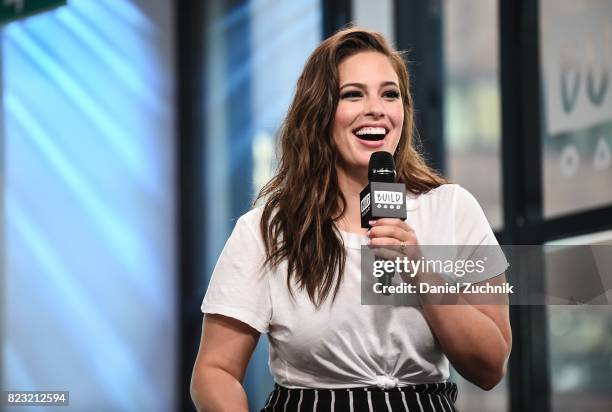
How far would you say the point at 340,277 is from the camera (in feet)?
4.81

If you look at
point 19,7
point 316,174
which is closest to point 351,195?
point 316,174

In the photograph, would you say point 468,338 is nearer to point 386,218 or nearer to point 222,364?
point 386,218

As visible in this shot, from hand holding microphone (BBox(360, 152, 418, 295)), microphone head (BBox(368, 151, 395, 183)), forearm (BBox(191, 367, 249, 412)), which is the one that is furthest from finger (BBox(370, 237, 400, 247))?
forearm (BBox(191, 367, 249, 412))

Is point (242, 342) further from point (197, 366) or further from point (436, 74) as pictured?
point (436, 74)

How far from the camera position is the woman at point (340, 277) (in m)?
1.43

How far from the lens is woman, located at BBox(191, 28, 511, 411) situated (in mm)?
1428

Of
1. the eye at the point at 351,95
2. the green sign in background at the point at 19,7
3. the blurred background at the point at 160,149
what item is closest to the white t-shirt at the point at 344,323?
the eye at the point at 351,95

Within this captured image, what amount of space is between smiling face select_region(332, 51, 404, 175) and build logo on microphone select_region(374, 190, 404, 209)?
201 millimetres

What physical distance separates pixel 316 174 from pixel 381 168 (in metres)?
0.23

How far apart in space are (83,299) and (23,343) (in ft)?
1.22

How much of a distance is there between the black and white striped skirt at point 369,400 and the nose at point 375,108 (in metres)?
0.47

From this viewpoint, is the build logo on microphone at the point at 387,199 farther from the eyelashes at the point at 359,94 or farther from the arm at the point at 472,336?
the eyelashes at the point at 359,94

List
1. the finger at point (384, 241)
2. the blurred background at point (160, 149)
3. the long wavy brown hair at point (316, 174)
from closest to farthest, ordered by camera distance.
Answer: the finger at point (384, 241), the long wavy brown hair at point (316, 174), the blurred background at point (160, 149)

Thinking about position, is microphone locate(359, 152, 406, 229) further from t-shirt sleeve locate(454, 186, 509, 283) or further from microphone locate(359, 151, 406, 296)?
t-shirt sleeve locate(454, 186, 509, 283)
